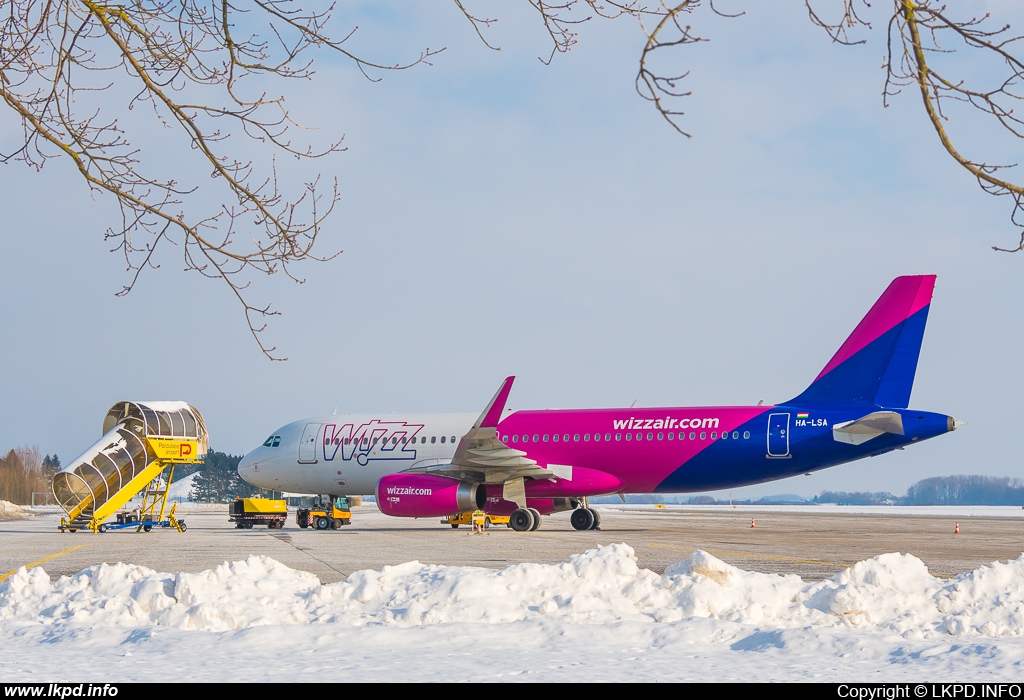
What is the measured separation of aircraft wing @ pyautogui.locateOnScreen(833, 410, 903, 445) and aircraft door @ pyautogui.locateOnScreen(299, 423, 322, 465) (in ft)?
48.2

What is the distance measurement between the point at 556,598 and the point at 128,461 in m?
23.3

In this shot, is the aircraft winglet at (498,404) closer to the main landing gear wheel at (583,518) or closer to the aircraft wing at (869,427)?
the main landing gear wheel at (583,518)

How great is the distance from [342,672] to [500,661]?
0.92 m

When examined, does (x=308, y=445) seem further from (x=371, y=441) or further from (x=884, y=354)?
(x=884, y=354)

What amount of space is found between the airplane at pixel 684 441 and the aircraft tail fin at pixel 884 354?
0.02 meters

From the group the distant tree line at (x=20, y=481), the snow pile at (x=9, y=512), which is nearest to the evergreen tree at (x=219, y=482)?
the distant tree line at (x=20, y=481)

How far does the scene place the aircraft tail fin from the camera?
2467cm

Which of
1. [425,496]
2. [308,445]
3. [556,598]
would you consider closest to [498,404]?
[425,496]

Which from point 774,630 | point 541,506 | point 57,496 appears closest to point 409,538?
point 541,506

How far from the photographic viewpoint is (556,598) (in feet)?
24.9

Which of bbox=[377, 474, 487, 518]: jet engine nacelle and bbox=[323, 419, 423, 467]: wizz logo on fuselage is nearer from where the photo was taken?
bbox=[377, 474, 487, 518]: jet engine nacelle

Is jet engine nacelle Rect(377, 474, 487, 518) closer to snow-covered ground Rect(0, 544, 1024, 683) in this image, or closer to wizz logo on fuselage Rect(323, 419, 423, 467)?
wizz logo on fuselage Rect(323, 419, 423, 467)

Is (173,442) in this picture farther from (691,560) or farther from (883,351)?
Result: (691,560)

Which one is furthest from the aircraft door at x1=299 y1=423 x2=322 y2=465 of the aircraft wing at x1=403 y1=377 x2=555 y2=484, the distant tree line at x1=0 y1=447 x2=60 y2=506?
the distant tree line at x1=0 y1=447 x2=60 y2=506
